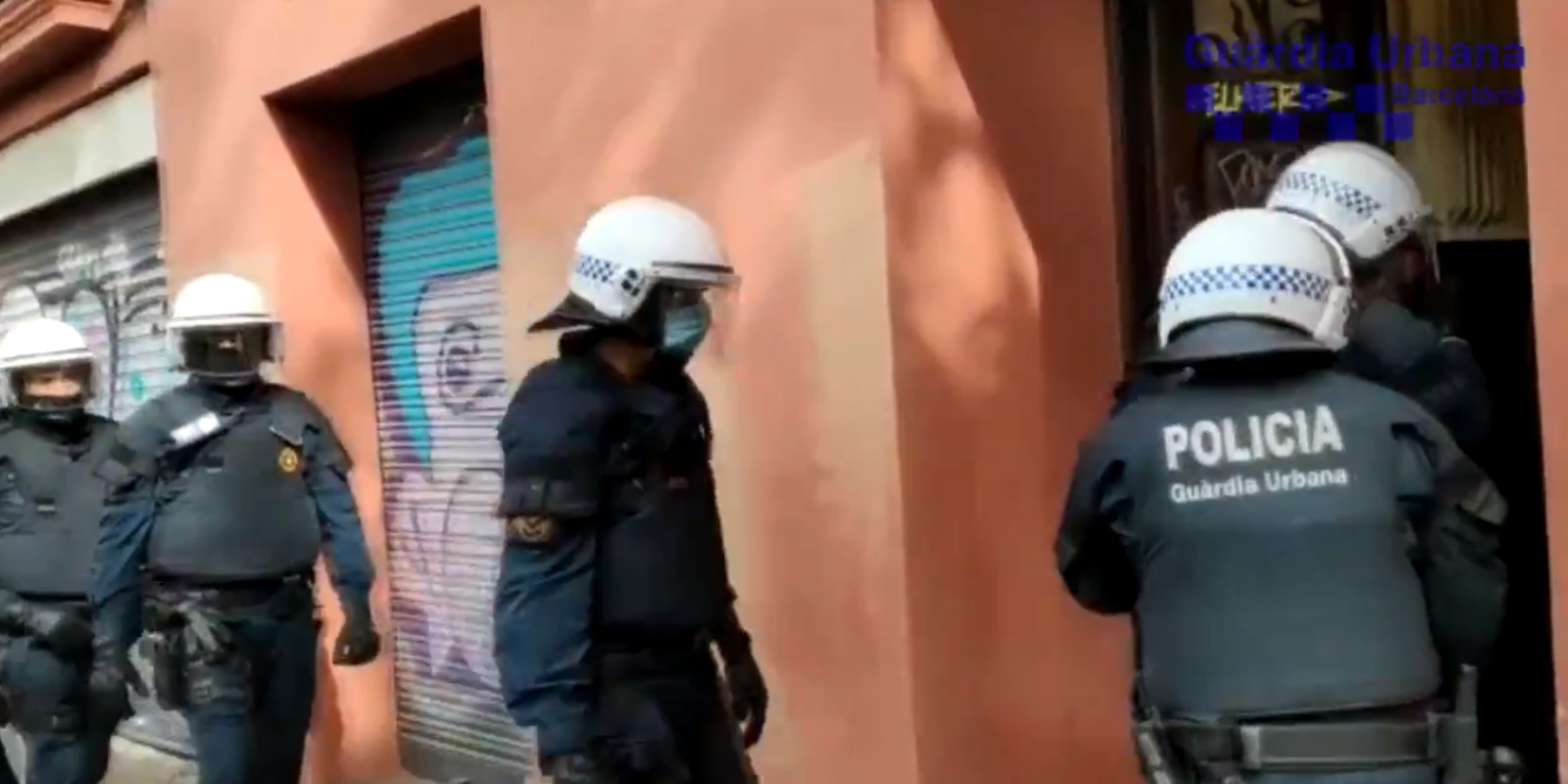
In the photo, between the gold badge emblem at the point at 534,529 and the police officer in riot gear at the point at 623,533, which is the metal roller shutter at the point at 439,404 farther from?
the gold badge emblem at the point at 534,529

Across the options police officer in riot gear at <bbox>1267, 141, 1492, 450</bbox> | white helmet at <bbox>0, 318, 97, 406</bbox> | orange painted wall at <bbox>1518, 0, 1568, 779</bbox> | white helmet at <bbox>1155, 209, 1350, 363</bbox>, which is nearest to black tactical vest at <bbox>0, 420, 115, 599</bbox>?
white helmet at <bbox>0, 318, 97, 406</bbox>

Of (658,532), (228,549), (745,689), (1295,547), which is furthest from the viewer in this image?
(228,549)

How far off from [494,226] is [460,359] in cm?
68

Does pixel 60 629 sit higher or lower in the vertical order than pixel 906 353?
lower

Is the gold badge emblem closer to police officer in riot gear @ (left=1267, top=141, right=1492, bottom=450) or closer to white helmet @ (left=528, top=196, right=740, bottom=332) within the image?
white helmet @ (left=528, top=196, right=740, bottom=332)

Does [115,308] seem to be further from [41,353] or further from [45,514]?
[45,514]

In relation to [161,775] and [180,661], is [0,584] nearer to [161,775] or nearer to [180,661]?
[180,661]

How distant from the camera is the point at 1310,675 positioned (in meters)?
3.20

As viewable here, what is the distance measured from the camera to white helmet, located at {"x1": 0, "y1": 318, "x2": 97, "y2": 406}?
7.04 m

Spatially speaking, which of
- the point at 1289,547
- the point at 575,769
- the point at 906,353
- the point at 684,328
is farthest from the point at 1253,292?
the point at 575,769

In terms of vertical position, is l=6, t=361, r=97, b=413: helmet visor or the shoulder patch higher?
l=6, t=361, r=97, b=413: helmet visor

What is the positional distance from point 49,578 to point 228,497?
128 cm

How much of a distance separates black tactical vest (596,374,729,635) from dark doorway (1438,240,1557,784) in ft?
6.44

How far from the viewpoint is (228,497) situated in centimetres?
605
